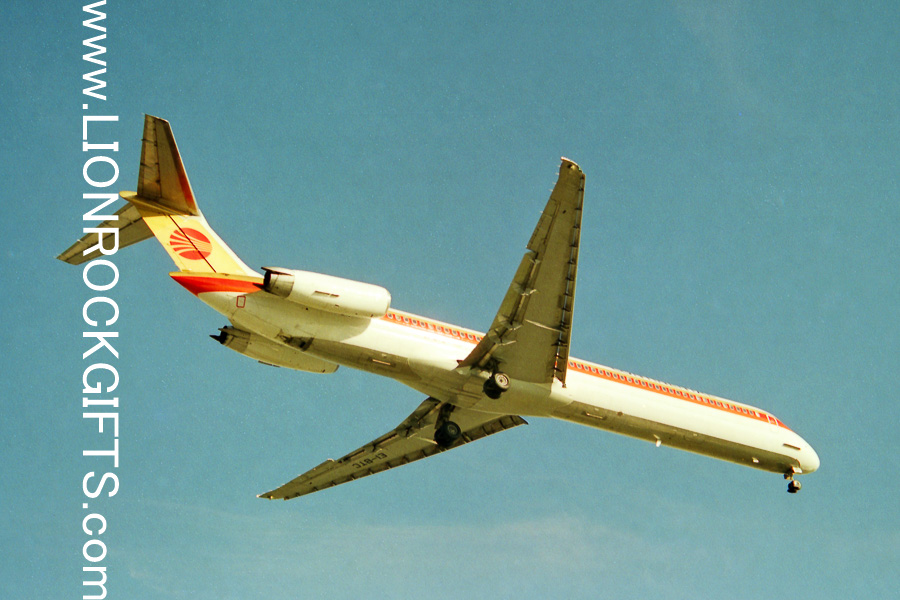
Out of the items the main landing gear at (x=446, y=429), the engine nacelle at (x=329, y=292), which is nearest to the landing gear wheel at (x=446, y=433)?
the main landing gear at (x=446, y=429)

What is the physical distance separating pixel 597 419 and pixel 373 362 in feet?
23.7

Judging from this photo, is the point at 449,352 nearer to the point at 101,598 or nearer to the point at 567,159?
the point at 567,159

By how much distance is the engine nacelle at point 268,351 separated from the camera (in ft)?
70.7

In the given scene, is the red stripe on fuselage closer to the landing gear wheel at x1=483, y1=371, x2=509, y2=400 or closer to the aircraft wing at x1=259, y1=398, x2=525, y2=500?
the landing gear wheel at x1=483, y1=371, x2=509, y2=400

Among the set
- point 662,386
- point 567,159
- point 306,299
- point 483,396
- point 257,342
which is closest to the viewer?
point 567,159

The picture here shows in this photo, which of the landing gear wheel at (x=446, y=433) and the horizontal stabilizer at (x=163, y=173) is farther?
the landing gear wheel at (x=446, y=433)

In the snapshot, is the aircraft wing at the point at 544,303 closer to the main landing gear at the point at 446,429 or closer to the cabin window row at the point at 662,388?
the cabin window row at the point at 662,388

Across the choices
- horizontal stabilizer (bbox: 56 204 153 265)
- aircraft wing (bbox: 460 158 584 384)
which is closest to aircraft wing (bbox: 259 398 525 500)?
aircraft wing (bbox: 460 158 584 384)

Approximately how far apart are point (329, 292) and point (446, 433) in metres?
7.47

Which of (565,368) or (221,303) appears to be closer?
(221,303)

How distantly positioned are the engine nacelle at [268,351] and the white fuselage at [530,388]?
56 cm

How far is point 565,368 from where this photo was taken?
901 inches

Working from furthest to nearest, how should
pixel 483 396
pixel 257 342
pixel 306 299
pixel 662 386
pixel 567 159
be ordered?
pixel 662 386
pixel 483 396
pixel 257 342
pixel 306 299
pixel 567 159

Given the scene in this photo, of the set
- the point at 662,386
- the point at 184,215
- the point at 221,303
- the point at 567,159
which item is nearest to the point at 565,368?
the point at 662,386
